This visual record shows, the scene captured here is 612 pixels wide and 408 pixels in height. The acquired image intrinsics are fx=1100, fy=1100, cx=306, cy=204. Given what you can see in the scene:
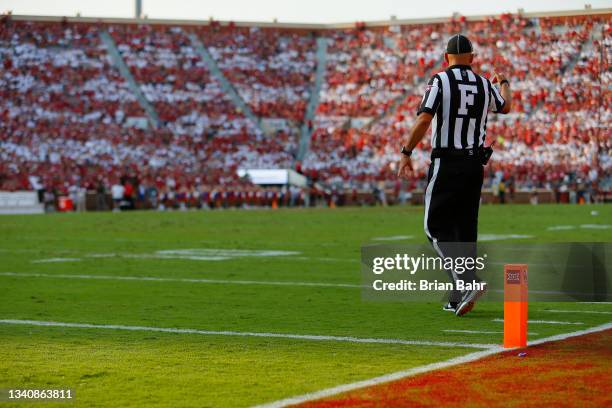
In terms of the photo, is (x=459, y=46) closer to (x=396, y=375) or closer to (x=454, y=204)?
(x=454, y=204)

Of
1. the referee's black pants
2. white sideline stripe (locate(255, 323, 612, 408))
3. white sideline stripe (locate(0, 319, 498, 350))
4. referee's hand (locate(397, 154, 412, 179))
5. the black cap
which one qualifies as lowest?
white sideline stripe (locate(0, 319, 498, 350))

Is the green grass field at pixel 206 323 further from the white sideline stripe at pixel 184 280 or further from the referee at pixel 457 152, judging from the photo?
the referee at pixel 457 152

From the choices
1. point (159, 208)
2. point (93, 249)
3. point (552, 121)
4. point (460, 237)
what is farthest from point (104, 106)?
point (460, 237)

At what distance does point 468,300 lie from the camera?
830cm

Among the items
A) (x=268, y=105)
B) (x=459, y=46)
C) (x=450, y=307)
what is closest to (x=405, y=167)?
(x=459, y=46)

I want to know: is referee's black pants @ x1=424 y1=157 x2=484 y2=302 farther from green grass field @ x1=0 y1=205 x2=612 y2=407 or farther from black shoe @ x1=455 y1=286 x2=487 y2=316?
green grass field @ x1=0 y1=205 x2=612 y2=407

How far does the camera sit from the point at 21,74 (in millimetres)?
51688

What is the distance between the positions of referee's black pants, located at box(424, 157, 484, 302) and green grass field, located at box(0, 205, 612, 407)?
0.56 m

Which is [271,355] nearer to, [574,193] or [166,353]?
[166,353]

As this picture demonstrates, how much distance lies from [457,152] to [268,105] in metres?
46.1

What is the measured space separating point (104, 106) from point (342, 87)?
1194 centimetres

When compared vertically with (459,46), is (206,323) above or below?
below

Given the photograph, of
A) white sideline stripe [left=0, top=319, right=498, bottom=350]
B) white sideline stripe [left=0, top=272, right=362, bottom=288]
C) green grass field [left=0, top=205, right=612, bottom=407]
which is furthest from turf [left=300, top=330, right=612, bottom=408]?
white sideline stripe [left=0, top=272, right=362, bottom=288]

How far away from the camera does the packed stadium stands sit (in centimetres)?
4800
